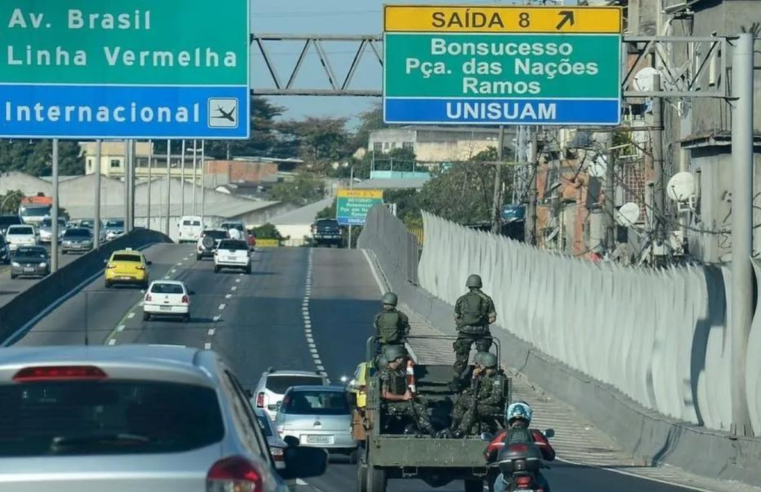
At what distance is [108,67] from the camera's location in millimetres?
23062

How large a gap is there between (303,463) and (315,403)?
58.9 ft

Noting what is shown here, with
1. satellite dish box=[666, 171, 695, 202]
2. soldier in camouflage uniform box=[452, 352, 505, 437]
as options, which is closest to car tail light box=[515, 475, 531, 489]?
soldier in camouflage uniform box=[452, 352, 505, 437]

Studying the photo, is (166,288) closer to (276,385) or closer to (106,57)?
(276,385)

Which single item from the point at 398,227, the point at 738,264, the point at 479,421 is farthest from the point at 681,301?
the point at 398,227

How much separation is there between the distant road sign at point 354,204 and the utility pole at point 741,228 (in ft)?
295

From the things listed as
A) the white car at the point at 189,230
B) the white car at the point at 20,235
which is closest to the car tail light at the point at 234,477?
the white car at the point at 20,235

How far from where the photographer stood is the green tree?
537 ft

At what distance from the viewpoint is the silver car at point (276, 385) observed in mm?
A: 28984

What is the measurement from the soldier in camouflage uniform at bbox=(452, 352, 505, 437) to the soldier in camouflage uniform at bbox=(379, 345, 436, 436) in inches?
22.6

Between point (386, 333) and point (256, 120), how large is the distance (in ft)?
498

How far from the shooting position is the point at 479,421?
54.3 ft

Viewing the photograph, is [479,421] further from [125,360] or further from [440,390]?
[125,360]

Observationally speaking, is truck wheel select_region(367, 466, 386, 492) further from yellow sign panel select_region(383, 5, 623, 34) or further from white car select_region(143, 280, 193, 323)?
white car select_region(143, 280, 193, 323)

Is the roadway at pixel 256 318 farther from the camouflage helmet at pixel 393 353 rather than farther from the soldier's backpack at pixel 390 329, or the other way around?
the camouflage helmet at pixel 393 353
